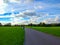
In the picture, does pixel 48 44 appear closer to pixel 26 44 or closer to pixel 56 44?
pixel 56 44

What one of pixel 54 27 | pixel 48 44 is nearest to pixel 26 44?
pixel 48 44

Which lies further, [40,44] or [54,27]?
[54,27]

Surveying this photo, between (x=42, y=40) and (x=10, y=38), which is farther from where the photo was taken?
(x=10, y=38)

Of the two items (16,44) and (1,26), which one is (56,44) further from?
(1,26)

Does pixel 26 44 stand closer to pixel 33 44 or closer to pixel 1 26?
pixel 33 44

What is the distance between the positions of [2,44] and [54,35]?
112 inches

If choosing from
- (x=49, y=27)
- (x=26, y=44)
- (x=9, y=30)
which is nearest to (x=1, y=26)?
(x=9, y=30)

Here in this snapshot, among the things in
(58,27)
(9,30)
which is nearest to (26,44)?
(58,27)

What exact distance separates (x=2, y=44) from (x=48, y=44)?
4.58 feet

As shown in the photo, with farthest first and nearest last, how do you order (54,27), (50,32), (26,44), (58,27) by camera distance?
(50,32), (58,27), (54,27), (26,44)

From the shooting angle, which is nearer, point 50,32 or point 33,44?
point 33,44

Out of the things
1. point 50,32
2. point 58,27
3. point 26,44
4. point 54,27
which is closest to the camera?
point 26,44

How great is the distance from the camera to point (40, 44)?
582 centimetres

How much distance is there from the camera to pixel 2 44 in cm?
586
